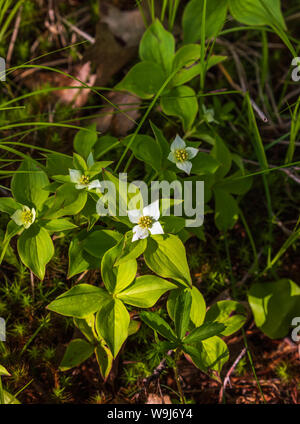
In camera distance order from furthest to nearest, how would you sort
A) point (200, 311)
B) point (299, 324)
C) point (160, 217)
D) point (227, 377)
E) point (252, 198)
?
1. point (252, 198)
2. point (299, 324)
3. point (227, 377)
4. point (200, 311)
5. point (160, 217)

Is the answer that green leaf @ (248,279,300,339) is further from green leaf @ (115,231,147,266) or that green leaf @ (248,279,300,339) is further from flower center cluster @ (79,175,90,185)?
flower center cluster @ (79,175,90,185)

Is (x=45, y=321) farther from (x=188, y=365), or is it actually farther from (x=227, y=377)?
(x=227, y=377)

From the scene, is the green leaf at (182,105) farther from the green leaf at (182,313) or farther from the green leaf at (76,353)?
the green leaf at (76,353)

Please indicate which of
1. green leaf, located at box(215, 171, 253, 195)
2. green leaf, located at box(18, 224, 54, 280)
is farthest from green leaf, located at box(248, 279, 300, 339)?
green leaf, located at box(18, 224, 54, 280)

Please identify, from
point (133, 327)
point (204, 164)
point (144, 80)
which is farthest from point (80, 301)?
point (144, 80)

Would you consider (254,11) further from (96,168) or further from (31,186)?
(31,186)

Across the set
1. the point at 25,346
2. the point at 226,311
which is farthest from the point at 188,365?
the point at 25,346
